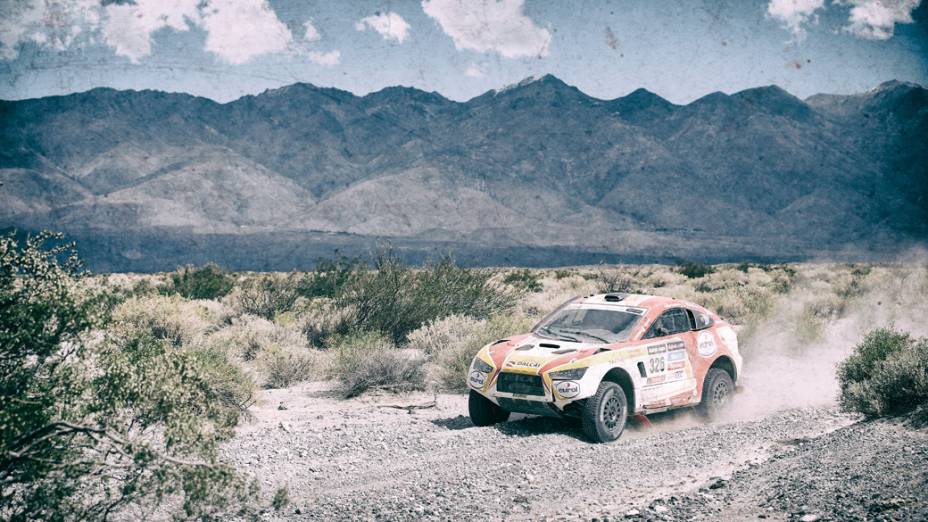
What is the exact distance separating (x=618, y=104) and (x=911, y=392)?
140 meters

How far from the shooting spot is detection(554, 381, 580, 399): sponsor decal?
29.0 ft

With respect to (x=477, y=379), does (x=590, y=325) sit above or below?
above

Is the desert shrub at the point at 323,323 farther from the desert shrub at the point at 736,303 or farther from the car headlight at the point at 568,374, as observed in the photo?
the desert shrub at the point at 736,303

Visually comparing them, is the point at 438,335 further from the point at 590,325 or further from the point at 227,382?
the point at 227,382

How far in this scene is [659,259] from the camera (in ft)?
283

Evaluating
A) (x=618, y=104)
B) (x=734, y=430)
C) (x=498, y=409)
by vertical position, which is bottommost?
(x=734, y=430)

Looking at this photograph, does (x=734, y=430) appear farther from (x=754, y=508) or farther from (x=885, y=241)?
(x=885, y=241)

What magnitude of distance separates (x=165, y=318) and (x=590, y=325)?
9.52 m

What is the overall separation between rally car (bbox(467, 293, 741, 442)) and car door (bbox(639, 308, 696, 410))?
0.01 meters

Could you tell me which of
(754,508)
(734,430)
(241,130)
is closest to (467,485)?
(754,508)

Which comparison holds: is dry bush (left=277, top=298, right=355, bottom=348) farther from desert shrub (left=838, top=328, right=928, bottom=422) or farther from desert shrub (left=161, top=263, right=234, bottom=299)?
desert shrub (left=838, top=328, right=928, bottom=422)

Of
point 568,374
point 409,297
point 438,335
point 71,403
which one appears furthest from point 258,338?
point 71,403

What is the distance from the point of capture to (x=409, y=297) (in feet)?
57.5

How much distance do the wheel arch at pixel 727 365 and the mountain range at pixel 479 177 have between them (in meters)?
68.6
